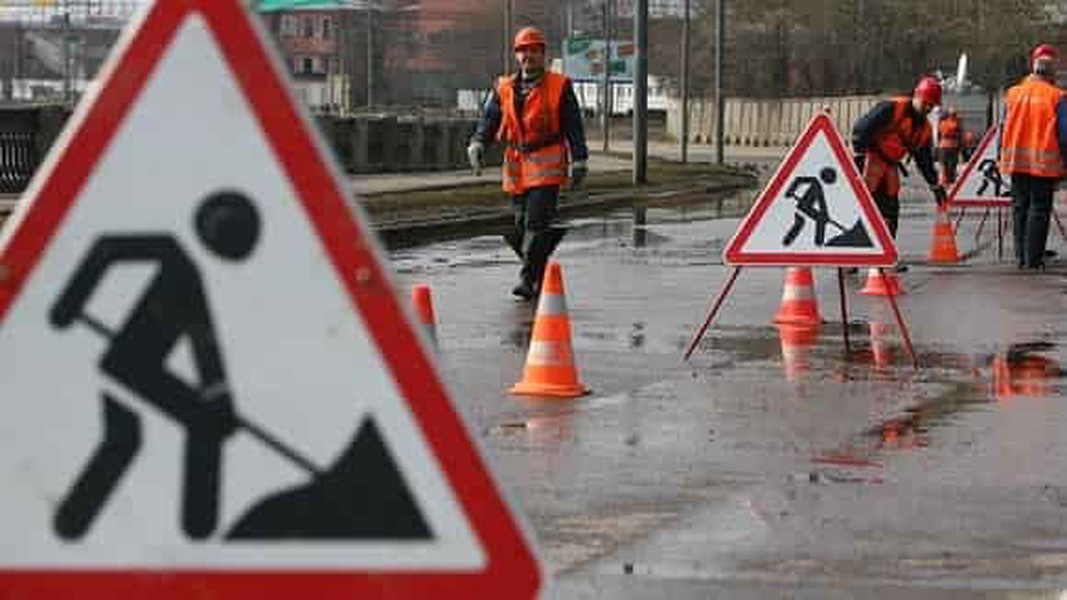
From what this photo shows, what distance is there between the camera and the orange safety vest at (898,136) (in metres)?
18.3

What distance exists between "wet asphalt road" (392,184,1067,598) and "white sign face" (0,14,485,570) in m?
0.19

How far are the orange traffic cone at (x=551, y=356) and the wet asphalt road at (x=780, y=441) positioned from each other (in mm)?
137

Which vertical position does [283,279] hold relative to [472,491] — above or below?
above

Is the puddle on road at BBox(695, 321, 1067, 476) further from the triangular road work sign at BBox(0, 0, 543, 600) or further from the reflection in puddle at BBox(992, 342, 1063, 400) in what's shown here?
the triangular road work sign at BBox(0, 0, 543, 600)

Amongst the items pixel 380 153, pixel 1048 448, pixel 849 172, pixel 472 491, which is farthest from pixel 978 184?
pixel 380 153

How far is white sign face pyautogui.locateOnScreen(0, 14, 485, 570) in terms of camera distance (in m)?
3.64

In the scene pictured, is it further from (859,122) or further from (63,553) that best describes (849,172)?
(63,553)

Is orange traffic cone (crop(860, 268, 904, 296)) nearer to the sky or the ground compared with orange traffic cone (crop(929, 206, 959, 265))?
nearer to the sky

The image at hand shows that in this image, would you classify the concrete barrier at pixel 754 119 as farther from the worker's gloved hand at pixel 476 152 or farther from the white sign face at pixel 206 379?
the white sign face at pixel 206 379

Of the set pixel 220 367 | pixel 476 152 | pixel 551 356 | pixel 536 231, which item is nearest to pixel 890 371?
pixel 551 356

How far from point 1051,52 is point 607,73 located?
123 feet

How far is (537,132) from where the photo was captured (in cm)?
1606

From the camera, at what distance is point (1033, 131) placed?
64.0 ft

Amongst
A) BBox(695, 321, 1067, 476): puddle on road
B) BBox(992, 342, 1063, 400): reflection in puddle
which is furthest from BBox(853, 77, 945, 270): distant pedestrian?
BBox(992, 342, 1063, 400): reflection in puddle
